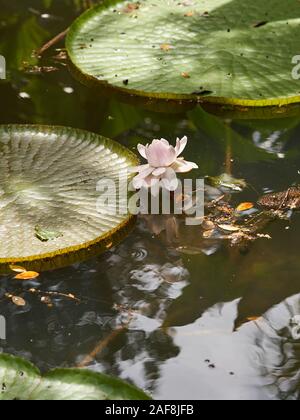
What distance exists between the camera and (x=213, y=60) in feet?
10.5

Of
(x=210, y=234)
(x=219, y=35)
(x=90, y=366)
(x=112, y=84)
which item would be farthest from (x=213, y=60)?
(x=90, y=366)

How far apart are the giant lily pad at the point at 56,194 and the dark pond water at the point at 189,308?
0.22 ft

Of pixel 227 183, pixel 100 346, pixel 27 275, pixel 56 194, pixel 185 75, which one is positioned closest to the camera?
pixel 100 346

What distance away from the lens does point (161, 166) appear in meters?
2.44

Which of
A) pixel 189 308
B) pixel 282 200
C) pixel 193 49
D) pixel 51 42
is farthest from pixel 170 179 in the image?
pixel 51 42

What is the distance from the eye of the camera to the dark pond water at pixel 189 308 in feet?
5.90

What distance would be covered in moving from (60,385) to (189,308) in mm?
458

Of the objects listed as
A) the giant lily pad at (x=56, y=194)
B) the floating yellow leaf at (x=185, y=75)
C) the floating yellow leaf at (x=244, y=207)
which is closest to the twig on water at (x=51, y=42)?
the floating yellow leaf at (x=185, y=75)

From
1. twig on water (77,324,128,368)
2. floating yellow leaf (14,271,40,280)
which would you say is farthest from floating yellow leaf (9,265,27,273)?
twig on water (77,324,128,368)

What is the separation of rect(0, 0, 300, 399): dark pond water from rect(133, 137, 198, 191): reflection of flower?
0.43 feet

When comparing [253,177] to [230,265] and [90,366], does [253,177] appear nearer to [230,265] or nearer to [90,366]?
[230,265]

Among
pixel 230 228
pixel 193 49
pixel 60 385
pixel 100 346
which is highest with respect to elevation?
pixel 193 49

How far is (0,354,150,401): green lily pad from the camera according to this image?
1648mm

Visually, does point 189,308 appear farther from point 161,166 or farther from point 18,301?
point 161,166
